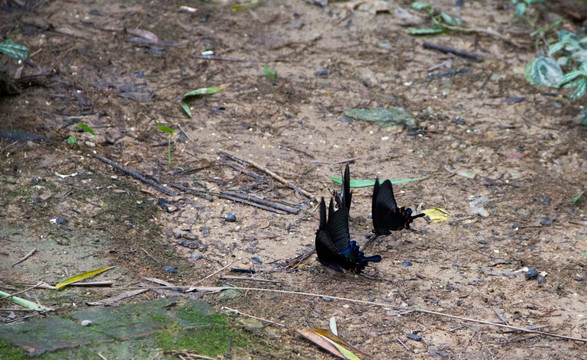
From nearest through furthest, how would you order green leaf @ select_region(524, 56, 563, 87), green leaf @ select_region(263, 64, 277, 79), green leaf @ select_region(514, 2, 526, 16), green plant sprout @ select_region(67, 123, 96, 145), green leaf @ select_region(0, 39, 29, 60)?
green leaf @ select_region(0, 39, 29, 60) → green plant sprout @ select_region(67, 123, 96, 145) → green leaf @ select_region(524, 56, 563, 87) → green leaf @ select_region(263, 64, 277, 79) → green leaf @ select_region(514, 2, 526, 16)

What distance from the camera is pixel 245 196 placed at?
151 inches

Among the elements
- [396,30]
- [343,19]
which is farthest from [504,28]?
[343,19]

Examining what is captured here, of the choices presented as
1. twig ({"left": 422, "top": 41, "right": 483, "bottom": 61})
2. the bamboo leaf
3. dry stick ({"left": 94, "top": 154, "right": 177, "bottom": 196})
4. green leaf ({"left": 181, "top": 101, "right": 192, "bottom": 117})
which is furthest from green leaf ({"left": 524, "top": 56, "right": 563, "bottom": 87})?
the bamboo leaf

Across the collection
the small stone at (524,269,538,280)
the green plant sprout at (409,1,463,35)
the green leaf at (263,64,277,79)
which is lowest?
the small stone at (524,269,538,280)

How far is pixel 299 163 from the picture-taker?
4262 mm

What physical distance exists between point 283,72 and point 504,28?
2305 mm

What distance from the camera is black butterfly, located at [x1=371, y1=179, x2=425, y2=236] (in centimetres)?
337

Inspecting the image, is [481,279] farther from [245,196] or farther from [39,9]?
[39,9]

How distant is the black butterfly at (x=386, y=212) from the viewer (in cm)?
337

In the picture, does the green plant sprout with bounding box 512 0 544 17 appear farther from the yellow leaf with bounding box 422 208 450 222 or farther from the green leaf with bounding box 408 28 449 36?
the yellow leaf with bounding box 422 208 450 222

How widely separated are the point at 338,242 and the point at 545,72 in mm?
2865

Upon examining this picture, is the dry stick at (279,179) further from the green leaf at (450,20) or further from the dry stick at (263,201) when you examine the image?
the green leaf at (450,20)

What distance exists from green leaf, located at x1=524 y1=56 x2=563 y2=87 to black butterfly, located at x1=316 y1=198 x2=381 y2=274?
8.89 ft

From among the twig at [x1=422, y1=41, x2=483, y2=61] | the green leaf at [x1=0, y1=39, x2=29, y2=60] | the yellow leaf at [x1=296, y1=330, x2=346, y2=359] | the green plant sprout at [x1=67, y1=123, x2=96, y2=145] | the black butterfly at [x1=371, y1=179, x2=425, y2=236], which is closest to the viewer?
the yellow leaf at [x1=296, y1=330, x2=346, y2=359]
